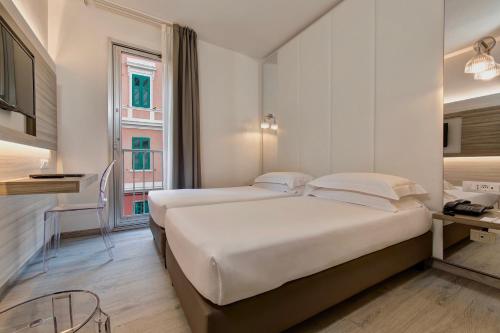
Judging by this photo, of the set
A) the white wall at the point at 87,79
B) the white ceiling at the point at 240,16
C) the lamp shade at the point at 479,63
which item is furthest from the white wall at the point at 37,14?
the lamp shade at the point at 479,63

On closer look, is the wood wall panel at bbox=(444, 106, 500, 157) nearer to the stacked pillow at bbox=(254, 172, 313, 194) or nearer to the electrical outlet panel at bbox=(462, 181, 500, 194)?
the electrical outlet panel at bbox=(462, 181, 500, 194)

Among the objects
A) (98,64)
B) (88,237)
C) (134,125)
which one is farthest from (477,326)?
(98,64)

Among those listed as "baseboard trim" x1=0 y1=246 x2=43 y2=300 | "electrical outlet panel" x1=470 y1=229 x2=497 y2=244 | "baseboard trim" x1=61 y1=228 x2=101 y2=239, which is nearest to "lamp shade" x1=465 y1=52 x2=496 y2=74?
"electrical outlet panel" x1=470 y1=229 x2=497 y2=244

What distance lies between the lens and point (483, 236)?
5.16ft

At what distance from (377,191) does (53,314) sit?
7.40 ft

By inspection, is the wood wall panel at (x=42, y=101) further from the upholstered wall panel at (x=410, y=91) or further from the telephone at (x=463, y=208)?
the telephone at (x=463, y=208)

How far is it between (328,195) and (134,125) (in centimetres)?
298

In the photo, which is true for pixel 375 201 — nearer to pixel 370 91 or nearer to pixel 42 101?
pixel 370 91

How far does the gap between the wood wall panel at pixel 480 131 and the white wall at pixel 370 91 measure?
170 millimetres

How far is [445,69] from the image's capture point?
179 centimetres

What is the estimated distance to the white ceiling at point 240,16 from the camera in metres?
2.67

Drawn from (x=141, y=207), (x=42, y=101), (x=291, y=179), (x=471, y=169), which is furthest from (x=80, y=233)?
(x=471, y=169)

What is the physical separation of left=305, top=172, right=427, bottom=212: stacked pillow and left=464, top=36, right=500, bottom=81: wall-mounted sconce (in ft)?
3.20

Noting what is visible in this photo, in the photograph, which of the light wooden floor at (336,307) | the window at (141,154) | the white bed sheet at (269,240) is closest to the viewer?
the white bed sheet at (269,240)
